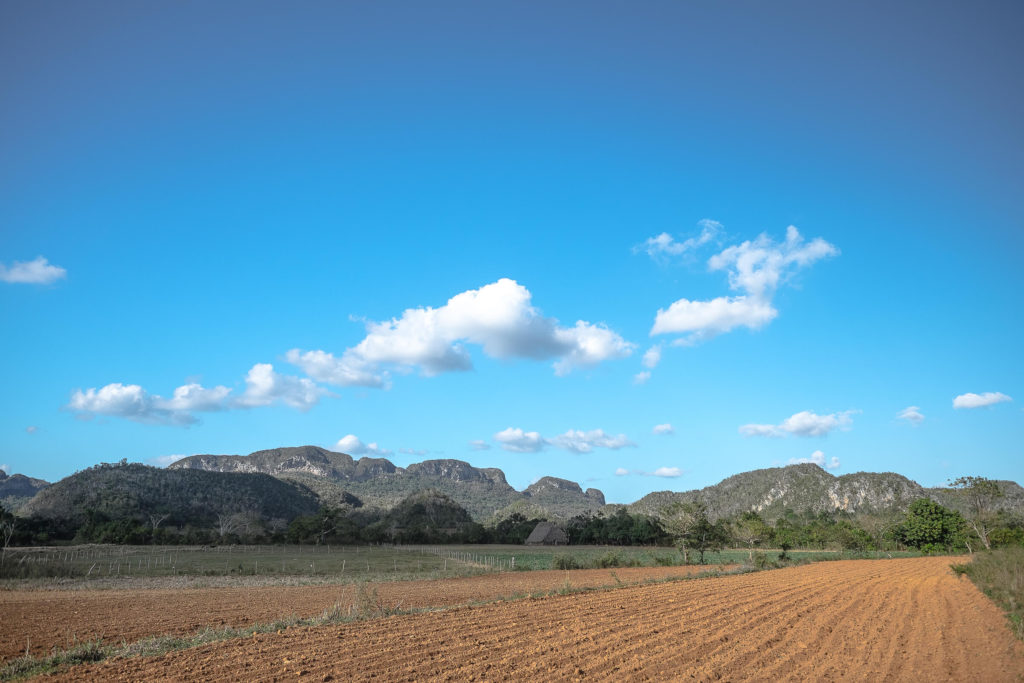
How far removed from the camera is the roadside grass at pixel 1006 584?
1648 cm

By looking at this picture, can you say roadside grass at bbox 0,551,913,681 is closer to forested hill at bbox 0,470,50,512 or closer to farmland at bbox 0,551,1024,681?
farmland at bbox 0,551,1024,681

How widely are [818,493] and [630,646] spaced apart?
132 m

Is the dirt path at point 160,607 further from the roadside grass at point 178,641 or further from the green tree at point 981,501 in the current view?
the green tree at point 981,501

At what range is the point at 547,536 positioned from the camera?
86.1 m

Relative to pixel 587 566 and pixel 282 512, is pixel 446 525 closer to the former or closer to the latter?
pixel 282 512

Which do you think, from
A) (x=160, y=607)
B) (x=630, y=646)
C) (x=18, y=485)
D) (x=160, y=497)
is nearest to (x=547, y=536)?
(x=160, y=497)

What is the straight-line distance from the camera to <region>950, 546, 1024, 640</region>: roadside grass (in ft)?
54.1

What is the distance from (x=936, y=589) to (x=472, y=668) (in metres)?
24.3

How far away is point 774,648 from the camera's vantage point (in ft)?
40.9

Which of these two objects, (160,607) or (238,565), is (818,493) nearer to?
(238,565)

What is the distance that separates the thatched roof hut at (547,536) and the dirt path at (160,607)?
56.1 meters

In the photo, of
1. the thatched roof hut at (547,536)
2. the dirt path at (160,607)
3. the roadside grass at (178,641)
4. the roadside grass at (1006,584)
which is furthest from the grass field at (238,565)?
the thatched roof hut at (547,536)

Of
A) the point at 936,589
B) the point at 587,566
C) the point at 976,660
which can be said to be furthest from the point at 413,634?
the point at 587,566

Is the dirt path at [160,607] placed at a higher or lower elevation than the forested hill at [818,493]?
lower
